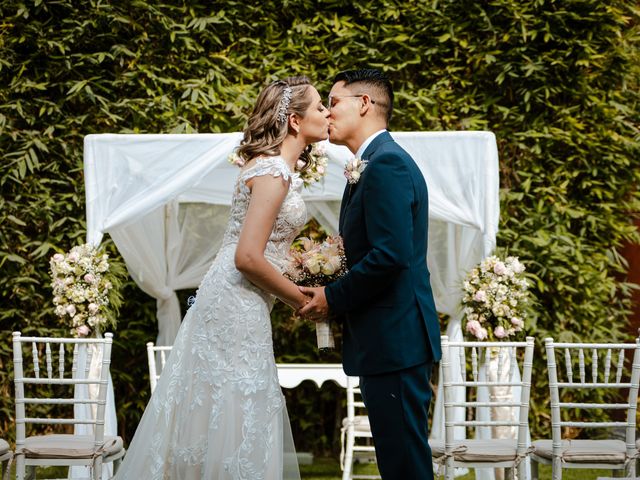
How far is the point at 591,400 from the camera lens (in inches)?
264

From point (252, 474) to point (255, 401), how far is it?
0.82 ft

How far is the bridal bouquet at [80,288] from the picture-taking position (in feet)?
18.0

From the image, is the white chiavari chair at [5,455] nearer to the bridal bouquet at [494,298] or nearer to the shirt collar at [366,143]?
the shirt collar at [366,143]

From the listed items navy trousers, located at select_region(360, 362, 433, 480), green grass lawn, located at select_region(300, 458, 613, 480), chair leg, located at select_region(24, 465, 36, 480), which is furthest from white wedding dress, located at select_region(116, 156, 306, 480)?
green grass lawn, located at select_region(300, 458, 613, 480)

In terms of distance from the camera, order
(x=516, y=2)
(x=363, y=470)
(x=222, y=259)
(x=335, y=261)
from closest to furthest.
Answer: (x=335, y=261)
(x=222, y=259)
(x=363, y=470)
(x=516, y=2)

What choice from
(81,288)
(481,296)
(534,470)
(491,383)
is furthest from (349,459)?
(81,288)

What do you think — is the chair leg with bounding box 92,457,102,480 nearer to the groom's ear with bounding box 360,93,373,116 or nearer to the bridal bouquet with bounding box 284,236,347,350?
the bridal bouquet with bounding box 284,236,347,350

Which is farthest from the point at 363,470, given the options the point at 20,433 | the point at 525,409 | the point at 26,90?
the point at 26,90

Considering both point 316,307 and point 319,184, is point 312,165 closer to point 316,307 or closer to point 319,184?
point 316,307

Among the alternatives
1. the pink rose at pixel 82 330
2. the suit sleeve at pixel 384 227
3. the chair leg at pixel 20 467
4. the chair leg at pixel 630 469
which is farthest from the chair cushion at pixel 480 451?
the pink rose at pixel 82 330

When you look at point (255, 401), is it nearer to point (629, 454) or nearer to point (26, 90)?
point (629, 454)

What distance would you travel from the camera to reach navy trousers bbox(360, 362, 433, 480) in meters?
2.77

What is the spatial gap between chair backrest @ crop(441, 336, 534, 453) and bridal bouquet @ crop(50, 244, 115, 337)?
7.35 ft

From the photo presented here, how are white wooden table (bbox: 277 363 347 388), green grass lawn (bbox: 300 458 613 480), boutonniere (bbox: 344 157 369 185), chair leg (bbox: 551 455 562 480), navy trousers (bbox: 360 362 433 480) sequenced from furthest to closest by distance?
green grass lawn (bbox: 300 458 613 480) → white wooden table (bbox: 277 363 347 388) → chair leg (bbox: 551 455 562 480) → boutonniere (bbox: 344 157 369 185) → navy trousers (bbox: 360 362 433 480)
